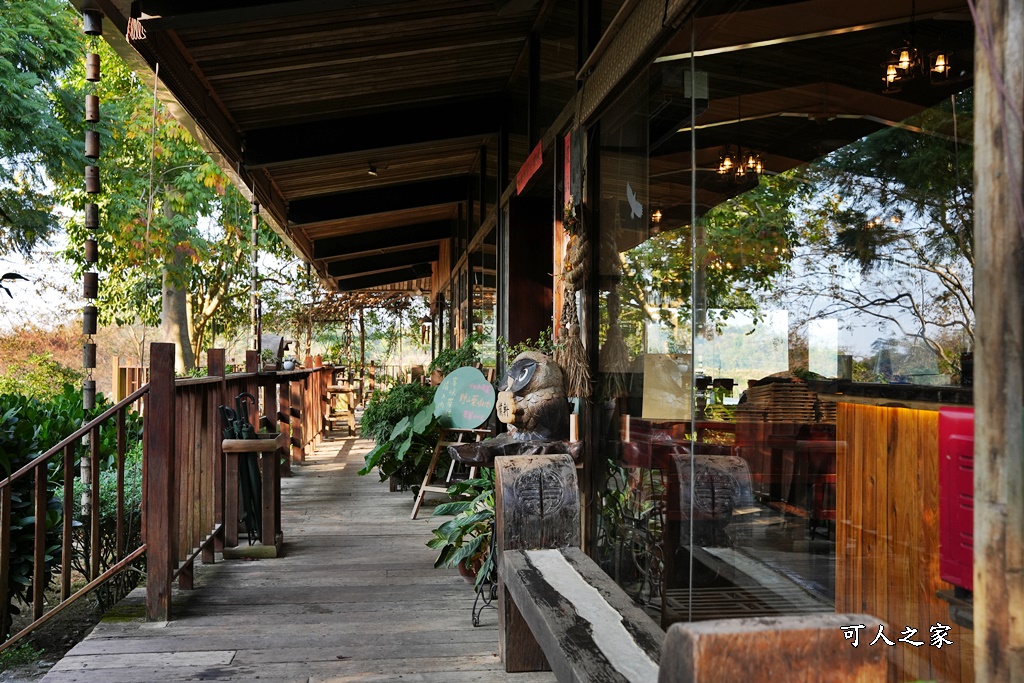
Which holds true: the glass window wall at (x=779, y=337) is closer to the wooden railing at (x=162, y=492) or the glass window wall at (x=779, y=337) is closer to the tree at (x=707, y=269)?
the tree at (x=707, y=269)

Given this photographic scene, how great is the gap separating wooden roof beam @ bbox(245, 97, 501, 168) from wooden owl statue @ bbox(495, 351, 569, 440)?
3.20 m

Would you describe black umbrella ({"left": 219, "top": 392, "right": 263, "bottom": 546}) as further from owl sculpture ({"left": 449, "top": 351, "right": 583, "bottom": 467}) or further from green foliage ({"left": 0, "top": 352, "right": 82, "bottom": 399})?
green foliage ({"left": 0, "top": 352, "right": 82, "bottom": 399})

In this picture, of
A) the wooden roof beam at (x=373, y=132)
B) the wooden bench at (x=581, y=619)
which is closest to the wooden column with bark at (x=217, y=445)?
the wooden roof beam at (x=373, y=132)

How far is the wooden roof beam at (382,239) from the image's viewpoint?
10.9 meters

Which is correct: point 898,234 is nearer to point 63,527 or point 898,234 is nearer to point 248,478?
point 248,478

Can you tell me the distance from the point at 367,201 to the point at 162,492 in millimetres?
5281

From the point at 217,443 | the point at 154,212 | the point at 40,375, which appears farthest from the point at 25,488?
the point at 40,375

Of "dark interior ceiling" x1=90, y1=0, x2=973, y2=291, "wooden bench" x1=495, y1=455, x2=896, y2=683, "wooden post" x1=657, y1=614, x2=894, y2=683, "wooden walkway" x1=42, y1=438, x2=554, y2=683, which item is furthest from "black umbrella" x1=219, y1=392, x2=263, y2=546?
"wooden post" x1=657, y1=614, x2=894, y2=683

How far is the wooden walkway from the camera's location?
3.08 meters

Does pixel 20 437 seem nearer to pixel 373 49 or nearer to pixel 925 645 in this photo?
pixel 373 49

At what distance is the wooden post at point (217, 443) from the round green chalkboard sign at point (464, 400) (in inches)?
56.1

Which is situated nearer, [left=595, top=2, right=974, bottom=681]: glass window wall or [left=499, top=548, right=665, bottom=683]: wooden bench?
[left=499, top=548, right=665, bottom=683]: wooden bench

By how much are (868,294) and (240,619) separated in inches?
131

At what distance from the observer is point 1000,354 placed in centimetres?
105
